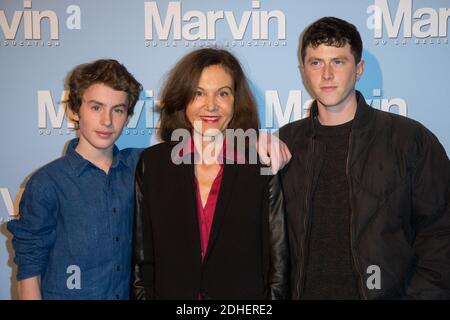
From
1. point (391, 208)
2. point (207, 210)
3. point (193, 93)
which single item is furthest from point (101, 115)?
point (391, 208)

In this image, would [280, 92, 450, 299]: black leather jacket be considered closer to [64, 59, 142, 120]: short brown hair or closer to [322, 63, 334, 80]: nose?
[322, 63, 334, 80]: nose

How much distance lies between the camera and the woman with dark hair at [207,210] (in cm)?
189

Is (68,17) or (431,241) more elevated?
(68,17)

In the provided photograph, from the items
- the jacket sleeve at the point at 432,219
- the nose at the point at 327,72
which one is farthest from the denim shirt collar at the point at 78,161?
the jacket sleeve at the point at 432,219

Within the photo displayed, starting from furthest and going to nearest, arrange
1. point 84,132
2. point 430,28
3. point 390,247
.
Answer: point 430,28 < point 84,132 < point 390,247

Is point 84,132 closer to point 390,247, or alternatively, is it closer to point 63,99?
point 63,99

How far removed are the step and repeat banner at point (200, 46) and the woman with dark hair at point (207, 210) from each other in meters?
0.62

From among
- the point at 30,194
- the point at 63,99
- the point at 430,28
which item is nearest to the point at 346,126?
the point at 430,28

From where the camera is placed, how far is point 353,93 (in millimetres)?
2129

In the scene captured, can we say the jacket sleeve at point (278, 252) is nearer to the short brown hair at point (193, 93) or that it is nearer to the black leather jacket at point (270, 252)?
the black leather jacket at point (270, 252)

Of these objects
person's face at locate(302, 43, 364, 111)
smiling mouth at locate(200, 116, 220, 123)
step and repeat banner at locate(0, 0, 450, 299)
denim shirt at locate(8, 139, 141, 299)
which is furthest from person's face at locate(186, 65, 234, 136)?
step and repeat banner at locate(0, 0, 450, 299)

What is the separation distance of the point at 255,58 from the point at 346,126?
806 mm

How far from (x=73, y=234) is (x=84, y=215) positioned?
0.10 metres

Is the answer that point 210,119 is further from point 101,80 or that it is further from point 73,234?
point 73,234
